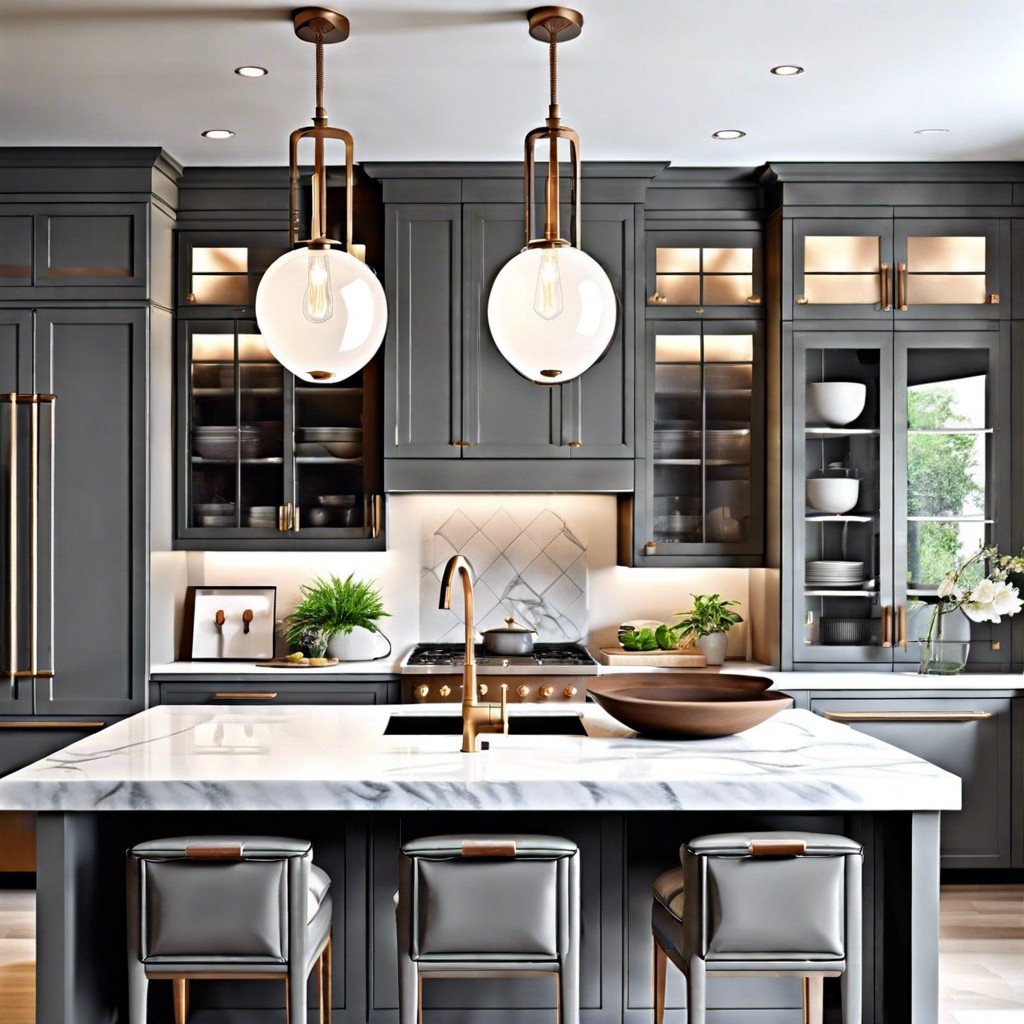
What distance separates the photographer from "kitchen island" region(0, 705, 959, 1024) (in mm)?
2301

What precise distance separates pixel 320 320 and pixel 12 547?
7.56 feet

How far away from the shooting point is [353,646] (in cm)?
447

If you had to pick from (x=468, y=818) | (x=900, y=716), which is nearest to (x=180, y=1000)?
(x=468, y=818)

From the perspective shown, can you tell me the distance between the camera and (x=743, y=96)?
364 centimetres

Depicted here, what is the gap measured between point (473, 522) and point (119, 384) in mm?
1585

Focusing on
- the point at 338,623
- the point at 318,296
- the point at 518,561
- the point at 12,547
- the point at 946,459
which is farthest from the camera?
the point at 518,561

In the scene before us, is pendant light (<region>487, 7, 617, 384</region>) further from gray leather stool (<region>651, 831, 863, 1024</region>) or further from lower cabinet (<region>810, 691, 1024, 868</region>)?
lower cabinet (<region>810, 691, 1024, 868</region>)

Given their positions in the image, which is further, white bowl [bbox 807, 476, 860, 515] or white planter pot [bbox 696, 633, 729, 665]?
white planter pot [bbox 696, 633, 729, 665]

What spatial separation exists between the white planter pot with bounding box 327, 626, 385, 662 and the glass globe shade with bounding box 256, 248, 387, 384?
2.09m

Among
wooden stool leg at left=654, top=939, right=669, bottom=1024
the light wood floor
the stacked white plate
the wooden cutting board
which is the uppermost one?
the stacked white plate

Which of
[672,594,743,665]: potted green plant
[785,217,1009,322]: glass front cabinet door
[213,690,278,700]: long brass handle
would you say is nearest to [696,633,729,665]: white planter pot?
[672,594,743,665]: potted green plant

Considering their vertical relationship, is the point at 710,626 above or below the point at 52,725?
above

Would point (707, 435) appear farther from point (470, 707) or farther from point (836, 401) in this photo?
point (470, 707)

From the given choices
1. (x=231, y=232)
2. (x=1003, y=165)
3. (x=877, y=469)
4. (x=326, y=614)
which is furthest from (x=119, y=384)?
(x=1003, y=165)
